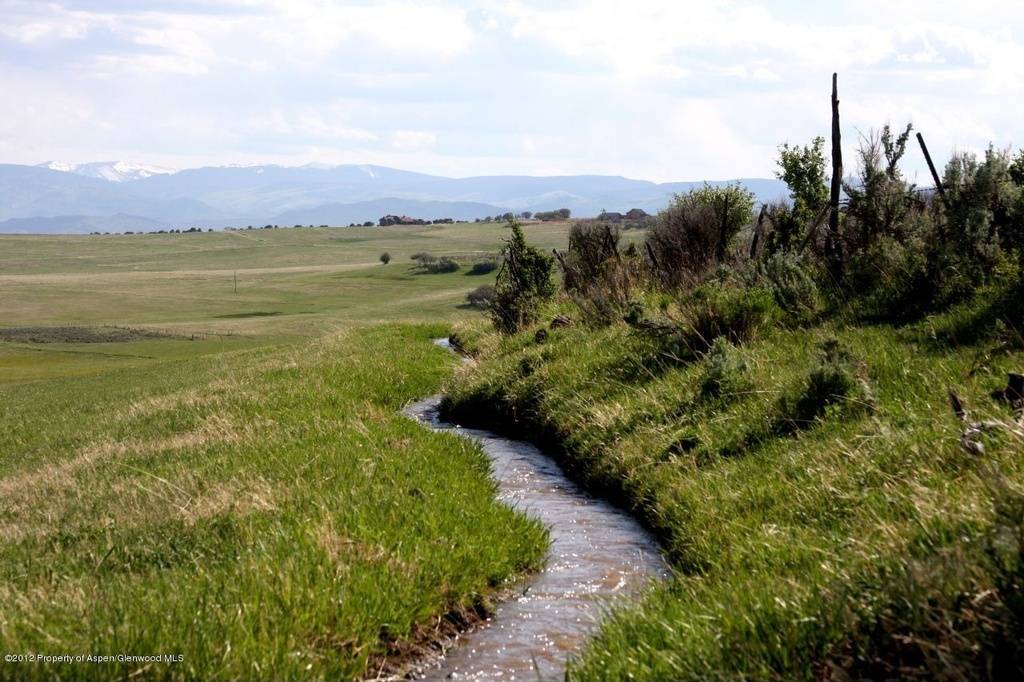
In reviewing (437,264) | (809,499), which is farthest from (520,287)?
(437,264)

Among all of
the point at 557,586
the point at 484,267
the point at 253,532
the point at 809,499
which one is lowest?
the point at 557,586

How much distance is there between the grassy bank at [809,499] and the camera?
16.1 ft

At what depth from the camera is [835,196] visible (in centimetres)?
2009

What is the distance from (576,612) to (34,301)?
128 m

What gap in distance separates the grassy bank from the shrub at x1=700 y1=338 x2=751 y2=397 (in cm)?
3

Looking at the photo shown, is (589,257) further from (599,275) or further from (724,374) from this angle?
(724,374)

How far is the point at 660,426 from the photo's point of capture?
43.6 ft

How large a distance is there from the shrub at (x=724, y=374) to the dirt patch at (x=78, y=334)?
235 ft

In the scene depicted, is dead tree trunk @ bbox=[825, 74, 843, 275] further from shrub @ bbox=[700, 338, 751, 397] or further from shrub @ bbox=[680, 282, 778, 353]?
shrub @ bbox=[700, 338, 751, 397]

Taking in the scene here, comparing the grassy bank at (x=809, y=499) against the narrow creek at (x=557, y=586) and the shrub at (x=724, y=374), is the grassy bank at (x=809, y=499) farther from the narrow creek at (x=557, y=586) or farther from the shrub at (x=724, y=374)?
the narrow creek at (x=557, y=586)

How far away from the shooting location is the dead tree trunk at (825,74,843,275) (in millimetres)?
18469

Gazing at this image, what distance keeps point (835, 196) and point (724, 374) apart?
332 inches

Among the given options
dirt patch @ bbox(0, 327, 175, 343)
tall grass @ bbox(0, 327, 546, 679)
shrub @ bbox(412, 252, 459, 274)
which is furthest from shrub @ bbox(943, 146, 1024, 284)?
shrub @ bbox(412, 252, 459, 274)

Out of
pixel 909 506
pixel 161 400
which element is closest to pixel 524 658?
pixel 909 506
